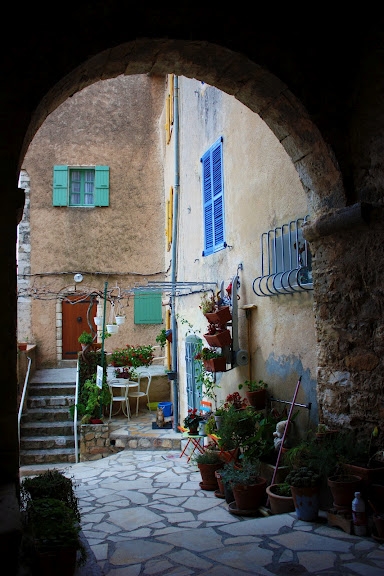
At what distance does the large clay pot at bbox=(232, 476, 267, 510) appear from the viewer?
5000 millimetres

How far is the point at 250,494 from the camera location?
5.01 m

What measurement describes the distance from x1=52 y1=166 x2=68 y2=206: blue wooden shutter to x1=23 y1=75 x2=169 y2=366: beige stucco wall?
224mm

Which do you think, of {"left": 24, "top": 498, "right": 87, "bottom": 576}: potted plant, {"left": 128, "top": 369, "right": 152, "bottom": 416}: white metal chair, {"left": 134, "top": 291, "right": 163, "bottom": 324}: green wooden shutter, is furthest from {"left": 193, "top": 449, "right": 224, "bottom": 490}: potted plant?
{"left": 134, "top": 291, "right": 163, "bottom": 324}: green wooden shutter

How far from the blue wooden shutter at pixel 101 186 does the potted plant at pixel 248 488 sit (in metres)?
10.4

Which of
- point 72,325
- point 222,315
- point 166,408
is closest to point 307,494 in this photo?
point 222,315

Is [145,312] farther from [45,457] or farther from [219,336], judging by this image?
[219,336]

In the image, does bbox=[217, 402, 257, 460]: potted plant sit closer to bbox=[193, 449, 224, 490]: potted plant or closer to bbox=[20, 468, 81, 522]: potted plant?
bbox=[193, 449, 224, 490]: potted plant

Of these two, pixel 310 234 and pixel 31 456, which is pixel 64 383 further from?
pixel 310 234

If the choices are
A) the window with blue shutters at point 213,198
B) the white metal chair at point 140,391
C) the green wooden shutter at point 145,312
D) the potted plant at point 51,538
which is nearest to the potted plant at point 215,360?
the window with blue shutters at point 213,198

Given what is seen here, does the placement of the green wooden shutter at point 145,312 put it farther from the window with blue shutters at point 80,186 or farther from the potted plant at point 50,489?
the potted plant at point 50,489

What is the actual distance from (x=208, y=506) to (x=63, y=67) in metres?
4.36

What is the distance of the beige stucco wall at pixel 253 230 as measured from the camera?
17.6 feet

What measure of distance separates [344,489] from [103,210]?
462 inches

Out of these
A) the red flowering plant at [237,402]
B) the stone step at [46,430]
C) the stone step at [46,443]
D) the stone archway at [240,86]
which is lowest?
the stone step at [46,443]
